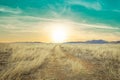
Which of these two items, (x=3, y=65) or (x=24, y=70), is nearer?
(x=24, y=70)

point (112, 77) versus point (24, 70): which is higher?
point (24, 70)

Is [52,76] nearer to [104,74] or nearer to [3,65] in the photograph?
[104,74]

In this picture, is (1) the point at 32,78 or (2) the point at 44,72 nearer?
(1) the point at 32,78

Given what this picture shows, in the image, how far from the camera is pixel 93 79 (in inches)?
401

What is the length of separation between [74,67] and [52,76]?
7.64 ft

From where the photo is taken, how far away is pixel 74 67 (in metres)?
12.4

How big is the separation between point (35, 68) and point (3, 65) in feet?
8.64

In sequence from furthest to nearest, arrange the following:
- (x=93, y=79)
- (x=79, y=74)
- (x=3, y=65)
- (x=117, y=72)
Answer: (x=3, y=65) < (x=117, y=72) < (x=79, y=74) < (x=93, y=79)

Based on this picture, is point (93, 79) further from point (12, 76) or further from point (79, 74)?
point (12, 76)

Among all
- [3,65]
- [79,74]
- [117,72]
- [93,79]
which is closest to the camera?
[93,79]

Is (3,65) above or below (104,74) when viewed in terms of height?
above

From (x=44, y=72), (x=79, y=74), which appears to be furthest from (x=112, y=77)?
(x=44, y=72)

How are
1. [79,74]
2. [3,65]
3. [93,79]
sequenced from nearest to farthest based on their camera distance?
1. [93,79]
2. [79,74]
3. [3,65]

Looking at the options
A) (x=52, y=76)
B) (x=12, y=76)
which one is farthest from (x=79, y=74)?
(x=12, y=76)
